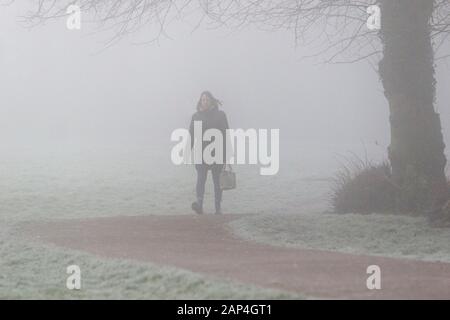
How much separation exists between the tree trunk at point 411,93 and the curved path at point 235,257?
291 cm

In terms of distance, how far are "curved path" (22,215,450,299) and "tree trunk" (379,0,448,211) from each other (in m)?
2.91

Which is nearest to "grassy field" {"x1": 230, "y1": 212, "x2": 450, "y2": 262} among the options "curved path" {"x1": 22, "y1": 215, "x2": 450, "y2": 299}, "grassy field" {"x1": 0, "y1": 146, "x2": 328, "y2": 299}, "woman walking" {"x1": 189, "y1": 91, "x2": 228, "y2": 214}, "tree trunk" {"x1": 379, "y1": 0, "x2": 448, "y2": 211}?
"curved path" {"x1": 22, "y1": 215, "x2": 450, "y2": 299}

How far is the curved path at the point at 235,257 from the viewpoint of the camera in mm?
7516

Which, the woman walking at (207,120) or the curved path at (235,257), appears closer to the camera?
the curved path at (235,257)

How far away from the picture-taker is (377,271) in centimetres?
831

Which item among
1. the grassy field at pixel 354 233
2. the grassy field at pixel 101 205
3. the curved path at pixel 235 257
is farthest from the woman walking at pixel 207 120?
the grassy field at pixel 101 205

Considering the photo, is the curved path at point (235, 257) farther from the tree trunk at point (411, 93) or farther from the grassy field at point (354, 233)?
the tree trunk at point (411, 93)

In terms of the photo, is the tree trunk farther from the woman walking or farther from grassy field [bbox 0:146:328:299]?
grassy field [bbox 0:146:328:299]

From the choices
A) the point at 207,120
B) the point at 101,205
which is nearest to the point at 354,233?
the point at 207,120

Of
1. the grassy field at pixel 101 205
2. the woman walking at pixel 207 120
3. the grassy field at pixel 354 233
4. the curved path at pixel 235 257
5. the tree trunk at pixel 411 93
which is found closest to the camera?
the curved path at pixel 235 257

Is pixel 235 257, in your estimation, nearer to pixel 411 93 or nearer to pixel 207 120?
pixel 207 120

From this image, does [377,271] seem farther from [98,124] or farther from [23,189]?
[98,124]
